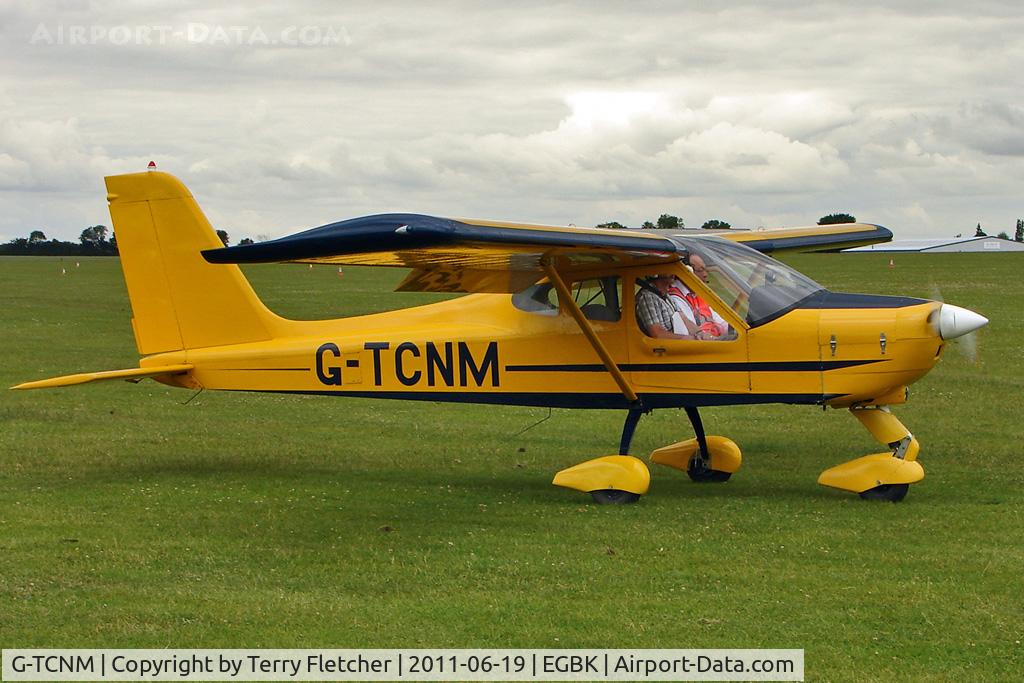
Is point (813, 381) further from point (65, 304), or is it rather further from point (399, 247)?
point (65, 304)

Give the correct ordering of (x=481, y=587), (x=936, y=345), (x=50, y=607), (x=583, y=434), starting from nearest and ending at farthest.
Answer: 1. (x=50, y=607)
2. (x=481, y=587)
3. (x=936, y=345)
4. (x=583, y=434)

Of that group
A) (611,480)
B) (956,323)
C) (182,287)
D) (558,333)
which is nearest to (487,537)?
(611,480)

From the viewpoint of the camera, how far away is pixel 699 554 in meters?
8.66

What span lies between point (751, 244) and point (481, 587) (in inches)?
288

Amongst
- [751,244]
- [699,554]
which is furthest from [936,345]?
[751,244]

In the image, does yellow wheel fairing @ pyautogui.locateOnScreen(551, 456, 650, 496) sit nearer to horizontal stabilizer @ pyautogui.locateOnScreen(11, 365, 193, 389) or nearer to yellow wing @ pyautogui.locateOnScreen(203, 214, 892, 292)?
yellow wing @ pyautogui.locateOnScreen(203, 214, 892, 292)

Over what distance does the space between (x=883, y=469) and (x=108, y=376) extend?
7039mm

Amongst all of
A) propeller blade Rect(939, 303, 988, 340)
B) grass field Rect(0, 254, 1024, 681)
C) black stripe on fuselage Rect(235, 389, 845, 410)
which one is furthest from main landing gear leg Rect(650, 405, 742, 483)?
propeller blade Rect(939, 303, 988, 340)

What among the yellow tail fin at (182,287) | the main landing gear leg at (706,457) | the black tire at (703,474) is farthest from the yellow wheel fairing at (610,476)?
the yellow tail fin at (182,287)

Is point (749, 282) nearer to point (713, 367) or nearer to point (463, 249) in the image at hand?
point (713, 367)

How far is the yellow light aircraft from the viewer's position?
10.2 m

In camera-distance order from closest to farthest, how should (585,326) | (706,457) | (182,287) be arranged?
(585,326) < (706,457) < (182,287)

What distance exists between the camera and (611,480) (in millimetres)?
10625

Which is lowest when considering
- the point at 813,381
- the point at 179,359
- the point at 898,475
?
the point at 898,475
